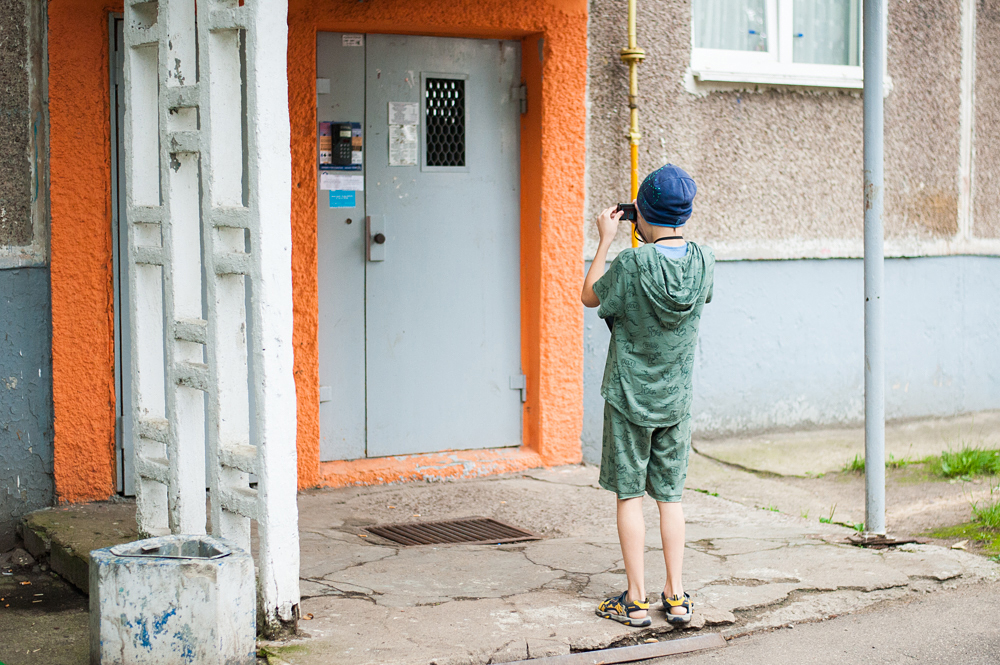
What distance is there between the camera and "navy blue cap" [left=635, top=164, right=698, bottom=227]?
385 centimetres

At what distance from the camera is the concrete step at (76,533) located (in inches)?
181

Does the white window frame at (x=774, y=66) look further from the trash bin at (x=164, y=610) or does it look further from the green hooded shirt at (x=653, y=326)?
the trash bin at (x=164, y=610)

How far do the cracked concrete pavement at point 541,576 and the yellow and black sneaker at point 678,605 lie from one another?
45 millimetres

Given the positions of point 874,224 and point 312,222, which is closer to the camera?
point 874,224

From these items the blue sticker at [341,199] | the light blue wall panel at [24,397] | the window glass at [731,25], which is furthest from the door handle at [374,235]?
the window glass at [731,25]

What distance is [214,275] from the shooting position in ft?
12.8

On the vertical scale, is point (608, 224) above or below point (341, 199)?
below

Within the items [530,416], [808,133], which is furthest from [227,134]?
[808,133]

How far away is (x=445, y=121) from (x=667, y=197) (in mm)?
2667

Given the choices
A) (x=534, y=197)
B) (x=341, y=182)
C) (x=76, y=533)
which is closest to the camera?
(x=76, y=533)

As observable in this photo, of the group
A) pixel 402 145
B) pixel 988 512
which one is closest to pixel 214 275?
pixel 402 145

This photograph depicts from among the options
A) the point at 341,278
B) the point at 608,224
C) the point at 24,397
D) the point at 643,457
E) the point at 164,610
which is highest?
the point at 608,224

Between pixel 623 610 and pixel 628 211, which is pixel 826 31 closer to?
pixel 628 211

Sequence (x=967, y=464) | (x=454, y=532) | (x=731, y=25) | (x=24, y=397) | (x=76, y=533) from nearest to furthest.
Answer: (x=76, y=533), (x=24, y=397), (x=454, y=532), (x=967, y=464), (x=731, y=25)
